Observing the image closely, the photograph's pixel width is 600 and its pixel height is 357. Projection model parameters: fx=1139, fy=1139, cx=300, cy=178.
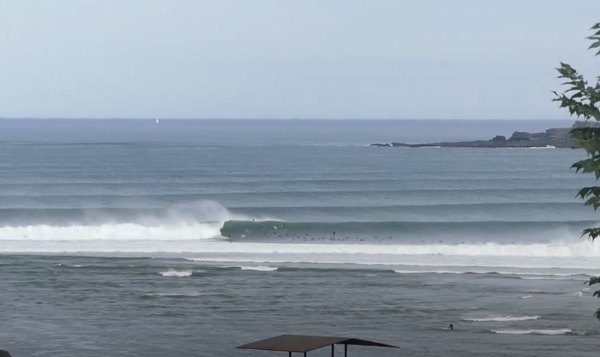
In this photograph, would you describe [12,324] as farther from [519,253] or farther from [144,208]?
[144,208]

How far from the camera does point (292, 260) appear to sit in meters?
46.2

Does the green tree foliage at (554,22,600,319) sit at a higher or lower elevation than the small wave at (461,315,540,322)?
higher

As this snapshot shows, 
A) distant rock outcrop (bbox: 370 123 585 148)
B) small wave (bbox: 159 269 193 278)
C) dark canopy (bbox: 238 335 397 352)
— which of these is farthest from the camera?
distant rock outcrop (bbox: 370 123 585 148)

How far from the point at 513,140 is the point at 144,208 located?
Answer: 11148cm

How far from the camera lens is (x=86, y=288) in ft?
123

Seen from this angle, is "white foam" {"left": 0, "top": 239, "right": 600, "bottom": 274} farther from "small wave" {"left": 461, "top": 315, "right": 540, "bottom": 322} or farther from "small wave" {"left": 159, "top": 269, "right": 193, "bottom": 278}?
"small wave" {"left": 461, "top": 315, "right": 540, "bottom": 322}

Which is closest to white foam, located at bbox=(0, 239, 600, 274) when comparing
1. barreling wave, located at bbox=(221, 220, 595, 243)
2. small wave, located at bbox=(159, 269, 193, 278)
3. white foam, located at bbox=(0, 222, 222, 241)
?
white foam, located at bbox=(0, 222, 222, 241)

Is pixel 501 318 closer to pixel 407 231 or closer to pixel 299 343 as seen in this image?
pixel 299 343

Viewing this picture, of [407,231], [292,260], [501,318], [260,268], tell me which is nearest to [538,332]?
[501,318]

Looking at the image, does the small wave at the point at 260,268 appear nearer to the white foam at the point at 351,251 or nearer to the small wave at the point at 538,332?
the white foam at the point at 351,251

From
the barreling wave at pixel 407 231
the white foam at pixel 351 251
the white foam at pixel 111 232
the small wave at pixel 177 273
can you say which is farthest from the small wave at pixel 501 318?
the white foam at pixel 111 232

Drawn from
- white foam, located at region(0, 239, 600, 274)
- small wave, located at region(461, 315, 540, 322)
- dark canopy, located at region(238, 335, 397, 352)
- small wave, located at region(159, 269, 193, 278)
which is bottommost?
small wave, located at region(461, 315, 540, 322)

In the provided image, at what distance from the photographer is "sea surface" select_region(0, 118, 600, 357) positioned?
29375 millimetres

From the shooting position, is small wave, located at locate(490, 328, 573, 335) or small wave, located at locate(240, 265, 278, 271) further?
small wave, located at locate(240, 265, 278, 271)
